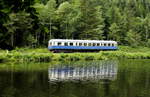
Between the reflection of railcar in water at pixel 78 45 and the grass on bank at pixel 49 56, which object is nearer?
the grass on bank at pixel 49 56

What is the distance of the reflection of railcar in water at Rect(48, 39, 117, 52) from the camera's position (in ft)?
173

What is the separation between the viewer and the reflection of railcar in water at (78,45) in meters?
52.6

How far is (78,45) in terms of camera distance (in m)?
55.8

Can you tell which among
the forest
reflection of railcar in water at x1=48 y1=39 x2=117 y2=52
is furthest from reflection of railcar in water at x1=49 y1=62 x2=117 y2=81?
reflection of railcar in water at x1=48 y1=39 x2=117 y2=52

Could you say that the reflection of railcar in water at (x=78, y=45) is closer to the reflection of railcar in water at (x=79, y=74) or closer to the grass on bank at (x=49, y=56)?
the grass on bank at (x=49, y=56)

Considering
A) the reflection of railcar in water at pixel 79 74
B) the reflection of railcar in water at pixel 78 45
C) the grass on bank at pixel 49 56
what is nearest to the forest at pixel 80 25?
the reflection of railcar in water at pixel 78 45

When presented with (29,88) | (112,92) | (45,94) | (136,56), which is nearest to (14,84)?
(29,88)

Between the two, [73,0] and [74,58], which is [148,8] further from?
[74,58]

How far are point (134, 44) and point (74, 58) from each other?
36.4 m

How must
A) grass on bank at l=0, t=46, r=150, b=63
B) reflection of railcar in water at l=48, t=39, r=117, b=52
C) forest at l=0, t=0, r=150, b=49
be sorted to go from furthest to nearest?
1. forest at l=0, t=0, r=150, b=49
2. reflection of railcar in water at l=48, t=39, r=117, b=52
3. grass on bank at l=0, t=46, r=150, b=63

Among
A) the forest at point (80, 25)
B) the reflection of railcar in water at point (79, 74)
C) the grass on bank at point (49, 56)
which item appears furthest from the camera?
the forest at point (80, 25)

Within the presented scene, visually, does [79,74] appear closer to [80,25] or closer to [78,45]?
[78,45]

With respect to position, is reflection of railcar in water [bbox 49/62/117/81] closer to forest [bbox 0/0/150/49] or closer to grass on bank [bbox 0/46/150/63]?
grass on bank [bbox 0/46/150/63]

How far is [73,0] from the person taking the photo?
3231 inches
